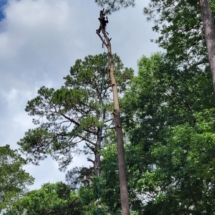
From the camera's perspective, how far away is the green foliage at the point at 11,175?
2336cm

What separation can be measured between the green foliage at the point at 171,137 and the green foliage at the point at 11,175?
14.2m

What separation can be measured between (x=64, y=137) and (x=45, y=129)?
3.54 ft

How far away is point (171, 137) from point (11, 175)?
17678 millimetres

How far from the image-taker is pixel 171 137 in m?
9.87

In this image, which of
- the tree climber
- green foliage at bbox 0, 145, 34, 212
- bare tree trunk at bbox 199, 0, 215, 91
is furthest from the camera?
green foliage at bbox 0, 145, 34, 212

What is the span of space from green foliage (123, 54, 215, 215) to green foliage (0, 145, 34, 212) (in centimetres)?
1421

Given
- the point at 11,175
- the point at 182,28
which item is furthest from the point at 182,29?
the point at 11,175

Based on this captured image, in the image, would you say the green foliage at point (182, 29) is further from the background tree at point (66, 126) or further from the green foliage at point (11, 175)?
the green foliage at point (11, 175)

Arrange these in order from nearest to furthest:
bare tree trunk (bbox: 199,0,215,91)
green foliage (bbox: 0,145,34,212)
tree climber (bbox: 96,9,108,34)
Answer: bare tree trunk (bbox: 199,0,215,91) → tree climber (bbox: 96,9,108,34) → green foliage (bbox: 0,145,34,212)

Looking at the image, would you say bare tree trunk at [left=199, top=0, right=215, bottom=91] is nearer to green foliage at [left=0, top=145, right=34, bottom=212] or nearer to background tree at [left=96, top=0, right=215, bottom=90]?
background tree at [left=96, top=0, right=215, bottom=90]

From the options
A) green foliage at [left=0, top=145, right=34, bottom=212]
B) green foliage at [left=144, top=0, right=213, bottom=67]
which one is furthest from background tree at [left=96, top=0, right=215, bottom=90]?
green foliage at [left=0, top=145, right=34, bottom=212]

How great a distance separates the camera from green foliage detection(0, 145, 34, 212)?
23356 millimetres

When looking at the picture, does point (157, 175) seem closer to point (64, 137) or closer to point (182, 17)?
point (182, 17)

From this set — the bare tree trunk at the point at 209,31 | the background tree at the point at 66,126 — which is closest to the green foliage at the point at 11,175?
the background tree at the point at 66,126
